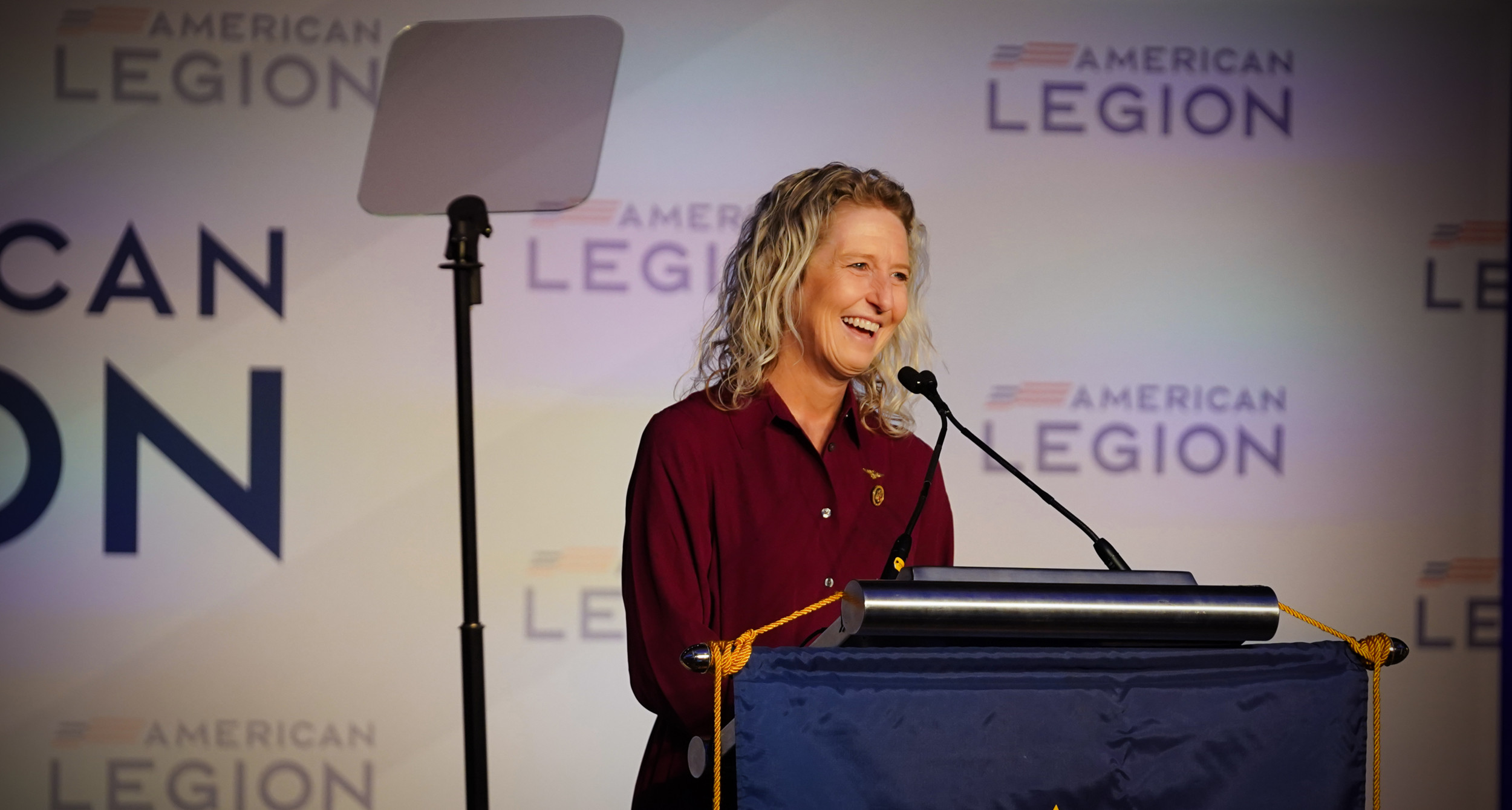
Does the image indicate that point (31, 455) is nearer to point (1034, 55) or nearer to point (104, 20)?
point (104, 20)

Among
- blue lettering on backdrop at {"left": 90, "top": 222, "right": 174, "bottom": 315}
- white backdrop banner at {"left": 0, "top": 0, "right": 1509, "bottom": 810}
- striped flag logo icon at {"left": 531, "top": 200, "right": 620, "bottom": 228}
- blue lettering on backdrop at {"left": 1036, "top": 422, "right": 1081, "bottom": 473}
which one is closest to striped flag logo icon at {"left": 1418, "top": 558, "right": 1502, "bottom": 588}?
white backdrop banner at {"left": 0, "top": 0, "right": 1509, "bottom": 810}

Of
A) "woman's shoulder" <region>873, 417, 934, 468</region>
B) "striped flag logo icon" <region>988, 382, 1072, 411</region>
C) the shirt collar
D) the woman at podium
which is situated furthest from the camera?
"striped flag logo icon" <region>988, 382, 1072, 411</region>

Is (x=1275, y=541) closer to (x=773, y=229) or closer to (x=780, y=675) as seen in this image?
(x=773, y=229)

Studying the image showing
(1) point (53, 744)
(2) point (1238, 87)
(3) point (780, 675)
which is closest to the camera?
(3) point (780, 675)

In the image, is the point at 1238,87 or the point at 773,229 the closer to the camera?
the point at 773,229

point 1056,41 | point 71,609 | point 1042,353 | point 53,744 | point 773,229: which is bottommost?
point 53,744

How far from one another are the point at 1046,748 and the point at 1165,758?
0.12 m

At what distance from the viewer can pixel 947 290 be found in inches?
137

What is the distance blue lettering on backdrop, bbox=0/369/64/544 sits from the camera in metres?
3.36

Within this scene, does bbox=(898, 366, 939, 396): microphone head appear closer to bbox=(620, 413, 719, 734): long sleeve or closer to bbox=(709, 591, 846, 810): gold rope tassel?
bbox=(620, 413, 719, 734): long sleeve

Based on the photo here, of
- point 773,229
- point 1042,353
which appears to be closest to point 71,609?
point 773,229

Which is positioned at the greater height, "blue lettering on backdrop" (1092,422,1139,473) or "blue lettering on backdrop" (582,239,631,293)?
"blue lettering on backdrop" (582,239,631,293)

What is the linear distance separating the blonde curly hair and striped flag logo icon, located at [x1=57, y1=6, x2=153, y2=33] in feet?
7.02

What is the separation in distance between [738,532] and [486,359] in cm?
168
